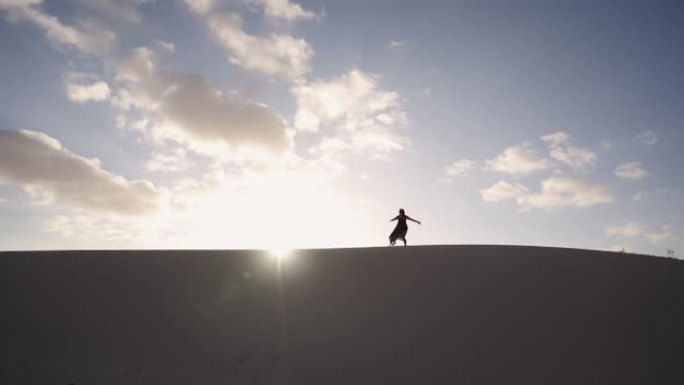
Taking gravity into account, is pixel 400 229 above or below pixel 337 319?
above

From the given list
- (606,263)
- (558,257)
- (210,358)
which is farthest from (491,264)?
(210,358)

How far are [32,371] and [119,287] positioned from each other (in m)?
1.70

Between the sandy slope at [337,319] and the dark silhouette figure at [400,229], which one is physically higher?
the dark silhouette figure at [400,229]

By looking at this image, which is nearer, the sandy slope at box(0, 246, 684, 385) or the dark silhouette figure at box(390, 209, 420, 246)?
the sandy slope at box(0, 246, 684, 385)

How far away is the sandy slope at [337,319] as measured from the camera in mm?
4984

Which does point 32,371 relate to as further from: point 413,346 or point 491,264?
point 491,264

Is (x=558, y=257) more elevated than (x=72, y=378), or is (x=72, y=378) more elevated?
(x=558, y=257)

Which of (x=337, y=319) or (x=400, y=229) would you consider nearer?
(x=337, y=319)

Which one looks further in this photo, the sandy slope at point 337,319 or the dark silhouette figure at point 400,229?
the dark silhouette figure at point 400,229

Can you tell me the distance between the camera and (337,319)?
5906 mm

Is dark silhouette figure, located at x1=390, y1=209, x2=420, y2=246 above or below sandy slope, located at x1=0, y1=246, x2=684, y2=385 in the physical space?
above

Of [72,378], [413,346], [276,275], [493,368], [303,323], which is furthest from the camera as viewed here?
[276,275]

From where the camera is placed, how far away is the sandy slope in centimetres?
498

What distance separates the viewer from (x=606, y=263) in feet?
25.0
